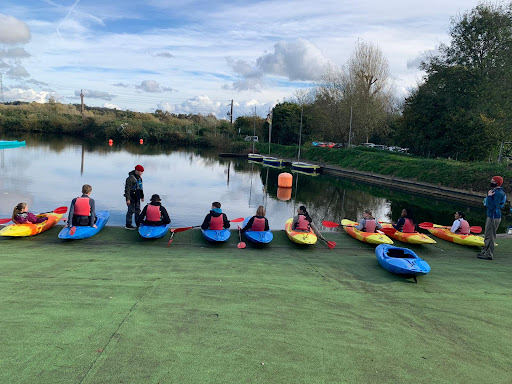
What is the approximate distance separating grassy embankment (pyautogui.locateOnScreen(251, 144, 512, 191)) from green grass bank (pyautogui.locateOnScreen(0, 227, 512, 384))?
1925 cm

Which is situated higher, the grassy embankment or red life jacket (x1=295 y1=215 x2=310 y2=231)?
the grassy embankment

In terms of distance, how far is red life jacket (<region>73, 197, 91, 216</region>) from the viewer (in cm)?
868

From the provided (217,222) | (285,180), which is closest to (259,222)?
(217,222)

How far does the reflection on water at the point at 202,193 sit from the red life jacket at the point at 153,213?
4133mm

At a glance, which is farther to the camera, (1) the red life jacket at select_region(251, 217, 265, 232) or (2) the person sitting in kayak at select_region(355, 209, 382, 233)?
(2) the person sitting in kayak at select_region(355, 209, 382, 233)

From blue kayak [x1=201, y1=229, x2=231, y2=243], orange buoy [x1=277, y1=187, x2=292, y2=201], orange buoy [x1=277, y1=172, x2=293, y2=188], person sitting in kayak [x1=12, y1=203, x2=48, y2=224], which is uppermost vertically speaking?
person sitting in kayak [x1=12, y1=203, x2=48, y2=224]

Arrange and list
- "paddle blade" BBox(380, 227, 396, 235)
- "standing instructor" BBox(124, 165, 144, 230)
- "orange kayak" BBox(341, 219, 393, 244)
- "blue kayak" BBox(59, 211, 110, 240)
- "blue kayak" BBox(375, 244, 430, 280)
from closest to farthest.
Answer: "blue kayak" BBox(375, 244, 430, 280), "blue kayak" BBox(59, 211, 110, 240), "orange kayak" BBox(341, 219, 393, 244), "standing instructor" BBox(124, 165, 144, 230), "paddle blade" BBox(380, 227, 396, 235)

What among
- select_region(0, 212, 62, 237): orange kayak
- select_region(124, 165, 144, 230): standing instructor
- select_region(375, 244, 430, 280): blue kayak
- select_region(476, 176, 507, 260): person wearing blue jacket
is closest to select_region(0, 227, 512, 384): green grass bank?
select_region(375, 244, 430, 280): blue kayak

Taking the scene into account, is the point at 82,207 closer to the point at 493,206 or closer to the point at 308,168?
the point at 493,206

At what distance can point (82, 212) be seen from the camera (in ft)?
28.7

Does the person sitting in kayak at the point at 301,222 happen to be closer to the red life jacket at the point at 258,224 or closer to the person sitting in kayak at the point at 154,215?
the red life jacket at the point at 258,224

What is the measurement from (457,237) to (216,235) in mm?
6475

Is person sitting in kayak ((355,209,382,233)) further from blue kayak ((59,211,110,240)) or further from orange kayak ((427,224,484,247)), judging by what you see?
blue kayak ((59,211,110,240))

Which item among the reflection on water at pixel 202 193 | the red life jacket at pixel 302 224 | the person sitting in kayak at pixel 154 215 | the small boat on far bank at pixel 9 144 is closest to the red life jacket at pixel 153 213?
the person sitting in kayak at pixel 154 215
